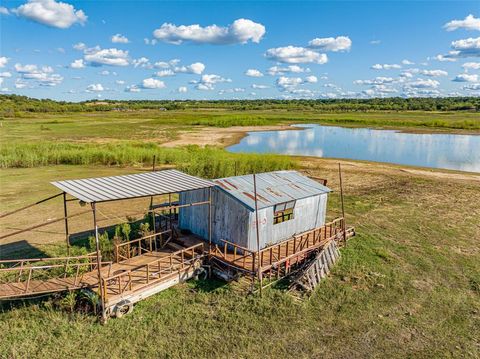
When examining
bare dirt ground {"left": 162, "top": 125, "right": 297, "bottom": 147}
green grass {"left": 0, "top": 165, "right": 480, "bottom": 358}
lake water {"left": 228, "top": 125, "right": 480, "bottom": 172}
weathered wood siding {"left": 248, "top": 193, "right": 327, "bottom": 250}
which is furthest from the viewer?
bare dirt ground {"left": 162, "top": 125, "right": 297, "bottom": 147}

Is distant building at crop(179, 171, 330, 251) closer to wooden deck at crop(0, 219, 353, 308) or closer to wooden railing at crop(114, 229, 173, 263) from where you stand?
wooden deck at crop(0, 219, 353, 308)

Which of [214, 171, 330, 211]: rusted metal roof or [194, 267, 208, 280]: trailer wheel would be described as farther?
[214, 171, 330, 211]: rusted metal roof

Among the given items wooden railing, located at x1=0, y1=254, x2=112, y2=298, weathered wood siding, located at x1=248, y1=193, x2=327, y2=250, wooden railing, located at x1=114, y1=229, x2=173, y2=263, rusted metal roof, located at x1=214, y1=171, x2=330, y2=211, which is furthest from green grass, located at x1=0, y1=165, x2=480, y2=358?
rusted metal roof, located at x1=214, y1=171, x2=330, y2=211

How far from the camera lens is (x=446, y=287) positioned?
585 inches

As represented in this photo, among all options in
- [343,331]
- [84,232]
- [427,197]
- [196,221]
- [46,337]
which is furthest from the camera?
[427,197]

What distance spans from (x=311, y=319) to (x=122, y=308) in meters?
6.15

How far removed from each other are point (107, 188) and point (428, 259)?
47.1ft

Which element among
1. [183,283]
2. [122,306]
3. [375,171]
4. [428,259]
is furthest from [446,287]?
[375,171]

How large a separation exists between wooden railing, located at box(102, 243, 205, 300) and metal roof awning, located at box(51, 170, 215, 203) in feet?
7.77

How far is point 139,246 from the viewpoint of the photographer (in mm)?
15094

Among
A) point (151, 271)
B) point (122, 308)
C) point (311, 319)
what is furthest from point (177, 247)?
point (311, 319)

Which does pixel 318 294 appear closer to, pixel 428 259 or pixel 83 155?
pixel 428 259

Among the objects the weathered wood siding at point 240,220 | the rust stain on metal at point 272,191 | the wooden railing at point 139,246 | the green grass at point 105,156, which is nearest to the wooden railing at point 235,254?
the weathered wood siding at point 240,220

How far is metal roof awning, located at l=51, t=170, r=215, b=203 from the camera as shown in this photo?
11906mm
